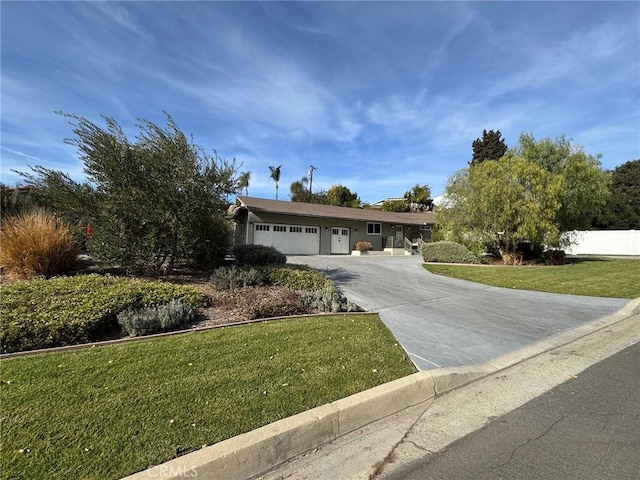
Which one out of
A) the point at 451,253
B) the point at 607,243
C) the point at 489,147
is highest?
the point at 489,147

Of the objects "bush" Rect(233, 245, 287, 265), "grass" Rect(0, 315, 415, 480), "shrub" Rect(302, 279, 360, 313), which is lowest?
"grass" Rect(0, 315, 415, 480)

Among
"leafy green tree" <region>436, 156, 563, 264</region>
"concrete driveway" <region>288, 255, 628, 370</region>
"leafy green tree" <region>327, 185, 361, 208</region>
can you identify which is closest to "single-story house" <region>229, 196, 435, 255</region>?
"leafy green tree" <region>436, 156, 563, 264</region>

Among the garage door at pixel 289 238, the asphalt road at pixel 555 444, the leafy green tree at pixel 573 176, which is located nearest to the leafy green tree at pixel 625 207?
the leafy green tree at pixel 573 176

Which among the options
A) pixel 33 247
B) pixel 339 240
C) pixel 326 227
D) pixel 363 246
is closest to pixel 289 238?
pixel 326 227

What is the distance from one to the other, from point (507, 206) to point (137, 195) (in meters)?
16.3

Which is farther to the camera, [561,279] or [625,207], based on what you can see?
[625,207]

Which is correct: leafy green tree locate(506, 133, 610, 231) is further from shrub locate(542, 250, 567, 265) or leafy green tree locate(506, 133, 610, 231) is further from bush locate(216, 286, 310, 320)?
bush locate(216, 286, 310, 320)

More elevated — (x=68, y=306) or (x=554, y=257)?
(x=554, y=257)

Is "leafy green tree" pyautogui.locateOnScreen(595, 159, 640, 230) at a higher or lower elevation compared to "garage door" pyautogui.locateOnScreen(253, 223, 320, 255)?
higher

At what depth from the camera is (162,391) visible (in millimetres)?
3406

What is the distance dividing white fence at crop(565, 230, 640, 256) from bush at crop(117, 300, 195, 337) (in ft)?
106

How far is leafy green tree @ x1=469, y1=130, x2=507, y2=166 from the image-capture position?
44594 millimetres

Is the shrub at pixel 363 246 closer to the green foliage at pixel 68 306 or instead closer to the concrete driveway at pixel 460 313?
the concrete driveway at pixel 460 313

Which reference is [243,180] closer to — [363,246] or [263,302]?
[263,302]
